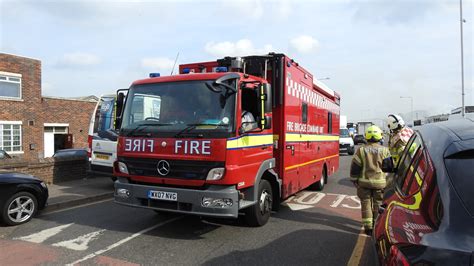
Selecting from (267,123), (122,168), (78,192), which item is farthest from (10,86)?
(267,123)

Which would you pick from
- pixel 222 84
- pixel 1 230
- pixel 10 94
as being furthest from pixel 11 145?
A: pixel 222 84

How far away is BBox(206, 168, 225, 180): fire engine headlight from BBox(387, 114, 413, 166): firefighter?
336 centimetres

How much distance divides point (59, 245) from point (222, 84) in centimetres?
332

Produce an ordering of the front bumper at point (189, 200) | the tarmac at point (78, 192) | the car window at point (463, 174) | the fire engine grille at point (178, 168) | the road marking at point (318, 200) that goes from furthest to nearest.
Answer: the road marking at point (318, 200), the tarmac at point (78, 192), the fire engine grille at point (178, 168), the front bumper at point (189, 200), the car window at point (463, 174)

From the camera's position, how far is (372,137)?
5867 mm

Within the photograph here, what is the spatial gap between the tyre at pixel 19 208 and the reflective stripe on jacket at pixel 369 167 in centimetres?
564

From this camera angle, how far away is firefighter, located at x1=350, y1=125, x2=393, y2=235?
18.8 ft

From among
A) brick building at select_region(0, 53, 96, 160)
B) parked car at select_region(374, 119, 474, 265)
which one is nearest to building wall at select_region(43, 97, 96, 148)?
brick building at select_region(0, 53, 96, 160)

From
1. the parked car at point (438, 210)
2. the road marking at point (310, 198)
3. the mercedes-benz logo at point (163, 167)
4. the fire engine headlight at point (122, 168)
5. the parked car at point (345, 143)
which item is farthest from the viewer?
the parked car at point (345, 143)

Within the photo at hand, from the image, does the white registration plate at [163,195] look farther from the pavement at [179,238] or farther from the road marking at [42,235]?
the road marking at [42,235]

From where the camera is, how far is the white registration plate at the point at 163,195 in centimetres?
540

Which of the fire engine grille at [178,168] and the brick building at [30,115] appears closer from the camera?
the fire engine grille at [178,168]

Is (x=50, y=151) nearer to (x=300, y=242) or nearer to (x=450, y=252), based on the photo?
(x=300, y=242)

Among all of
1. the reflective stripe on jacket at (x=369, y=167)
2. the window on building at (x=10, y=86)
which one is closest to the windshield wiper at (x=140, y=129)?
the reflective stripe on jacket at (x=369, y=167)
